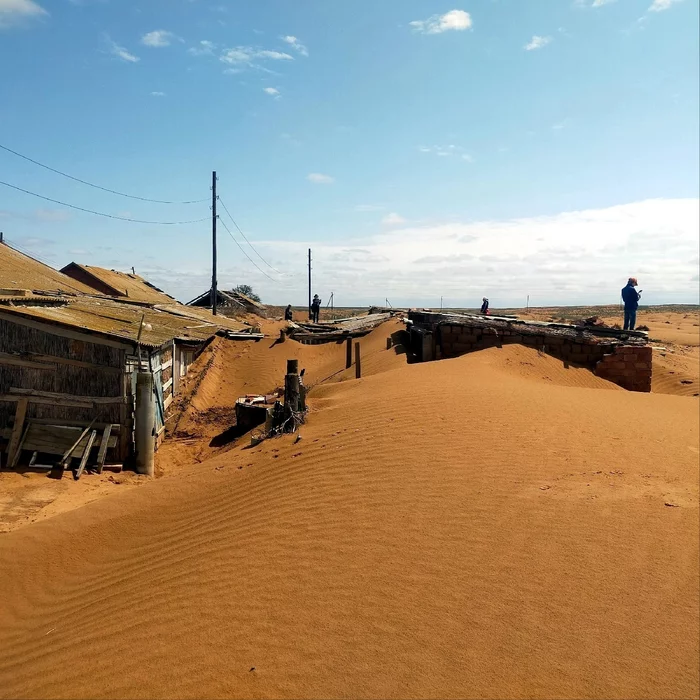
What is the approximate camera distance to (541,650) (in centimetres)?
387

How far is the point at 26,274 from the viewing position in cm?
1858

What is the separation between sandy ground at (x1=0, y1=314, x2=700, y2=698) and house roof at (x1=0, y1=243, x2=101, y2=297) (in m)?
10.9

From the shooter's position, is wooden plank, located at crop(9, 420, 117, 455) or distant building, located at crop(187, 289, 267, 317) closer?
wooden plank, located at crop(9, 420, 117, 455)

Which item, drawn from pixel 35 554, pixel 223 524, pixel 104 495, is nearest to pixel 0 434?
pixel 104 495

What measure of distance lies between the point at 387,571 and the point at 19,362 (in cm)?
780

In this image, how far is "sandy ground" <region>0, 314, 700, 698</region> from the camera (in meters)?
3.80

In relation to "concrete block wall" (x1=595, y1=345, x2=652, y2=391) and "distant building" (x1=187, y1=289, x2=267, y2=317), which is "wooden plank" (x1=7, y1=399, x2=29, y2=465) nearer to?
"concrete block wall" (x1=595, y1=345, x2=652, y2=391)

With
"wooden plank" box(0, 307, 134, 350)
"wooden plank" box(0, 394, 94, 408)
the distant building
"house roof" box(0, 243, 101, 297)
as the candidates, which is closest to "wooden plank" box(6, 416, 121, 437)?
"wooden plank" box(0, 394, 94, 408)

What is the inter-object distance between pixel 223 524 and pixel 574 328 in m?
11.6

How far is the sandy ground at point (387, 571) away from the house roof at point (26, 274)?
10.9 metres

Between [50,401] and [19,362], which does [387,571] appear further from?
[19,362]

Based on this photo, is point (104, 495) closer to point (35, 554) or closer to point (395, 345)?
point (35, 554)

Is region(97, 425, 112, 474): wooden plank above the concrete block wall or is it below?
below

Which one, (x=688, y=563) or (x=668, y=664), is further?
(x=688, y=563)
